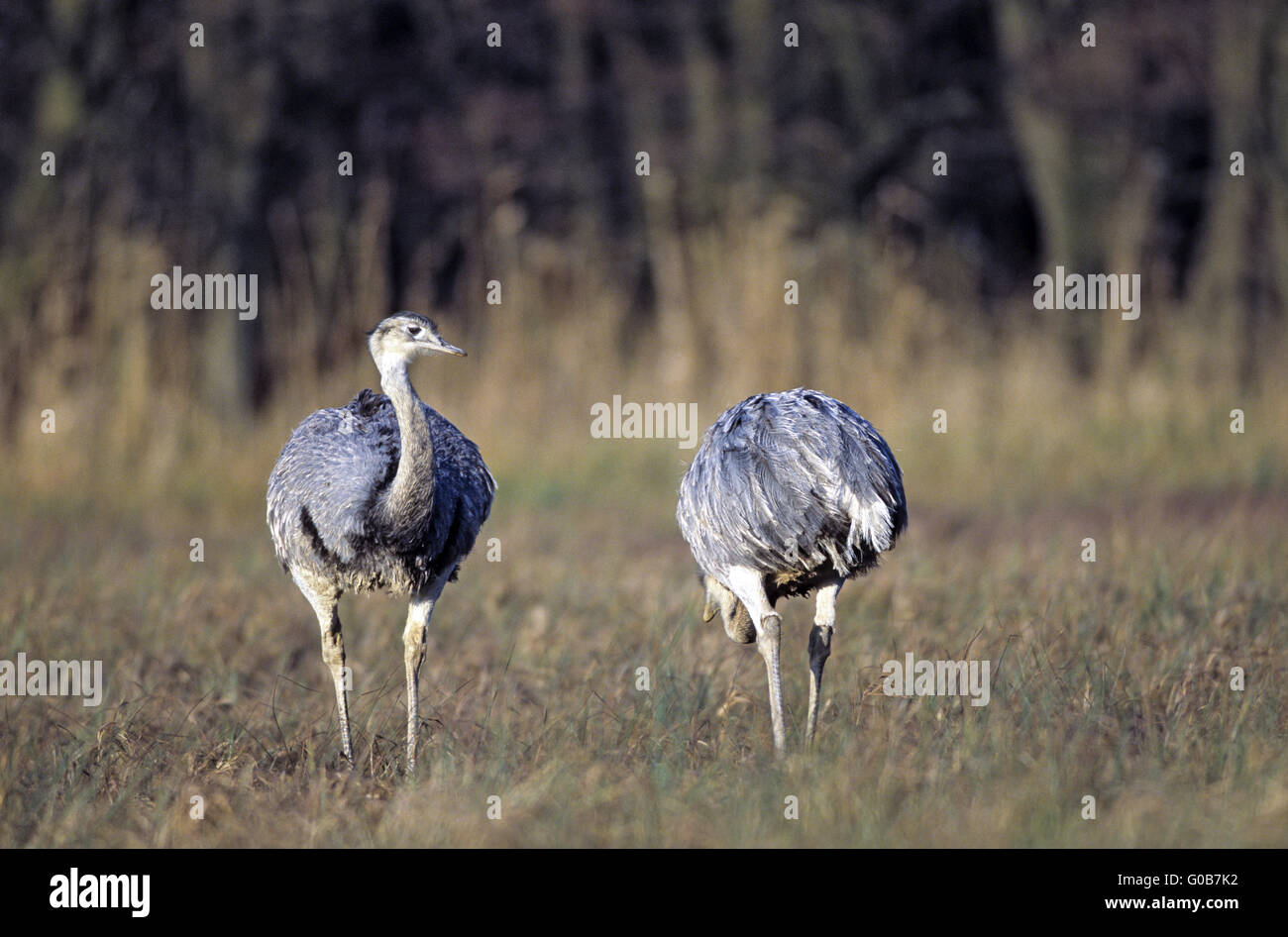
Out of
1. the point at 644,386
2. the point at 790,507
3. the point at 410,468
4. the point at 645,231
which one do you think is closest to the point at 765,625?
the point at 790,507

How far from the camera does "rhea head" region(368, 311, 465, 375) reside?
5531mm

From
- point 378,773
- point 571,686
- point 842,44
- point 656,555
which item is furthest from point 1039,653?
point 842,44

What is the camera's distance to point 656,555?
9195 millimetres

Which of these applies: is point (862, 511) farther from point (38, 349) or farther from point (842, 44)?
point (842, 44)

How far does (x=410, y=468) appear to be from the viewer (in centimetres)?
540

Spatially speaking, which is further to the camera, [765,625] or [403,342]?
[403,342]

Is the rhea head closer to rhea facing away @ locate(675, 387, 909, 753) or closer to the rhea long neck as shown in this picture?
the rhea long neck

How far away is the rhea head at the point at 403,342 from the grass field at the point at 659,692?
46.8 inches

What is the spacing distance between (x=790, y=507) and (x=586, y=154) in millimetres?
13434

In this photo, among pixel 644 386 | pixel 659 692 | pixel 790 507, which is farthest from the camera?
pixel 644 386

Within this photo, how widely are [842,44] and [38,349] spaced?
8.78 meters

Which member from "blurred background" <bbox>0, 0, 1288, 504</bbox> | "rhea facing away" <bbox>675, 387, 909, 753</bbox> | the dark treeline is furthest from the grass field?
the dark treeline

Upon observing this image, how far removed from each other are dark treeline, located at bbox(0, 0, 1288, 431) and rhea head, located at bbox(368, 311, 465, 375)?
19.2 feet

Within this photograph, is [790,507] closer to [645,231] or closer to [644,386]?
[644,386]
